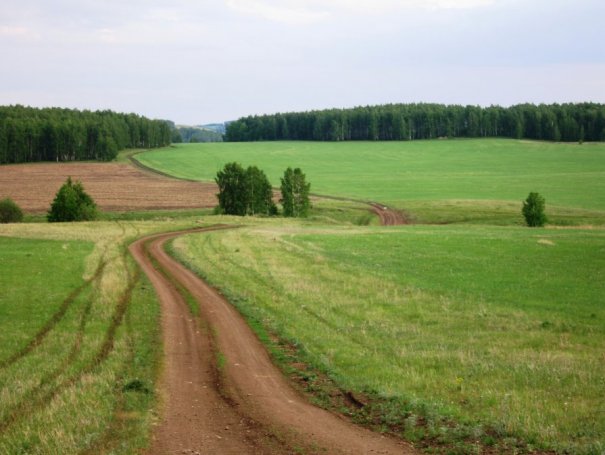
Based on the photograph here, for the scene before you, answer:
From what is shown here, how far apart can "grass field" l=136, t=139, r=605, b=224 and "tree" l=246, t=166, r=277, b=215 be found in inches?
859

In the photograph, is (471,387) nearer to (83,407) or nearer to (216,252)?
(83,407)

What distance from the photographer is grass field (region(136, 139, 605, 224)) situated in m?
92.6

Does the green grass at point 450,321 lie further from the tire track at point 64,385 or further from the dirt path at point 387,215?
the dirt path at point 387,215

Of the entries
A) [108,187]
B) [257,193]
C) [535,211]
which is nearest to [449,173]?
[257,193]

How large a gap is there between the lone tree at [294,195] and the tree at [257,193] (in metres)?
3.17

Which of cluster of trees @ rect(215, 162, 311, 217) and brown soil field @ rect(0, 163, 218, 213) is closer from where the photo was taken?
cluster of trees @ rect(215, 162, 311, 217)

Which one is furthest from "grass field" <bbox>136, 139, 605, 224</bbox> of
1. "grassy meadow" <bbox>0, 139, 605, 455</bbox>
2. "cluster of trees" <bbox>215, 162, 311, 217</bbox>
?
"grassy meadow" <bbox>0, 139, 605, 455</bbox>

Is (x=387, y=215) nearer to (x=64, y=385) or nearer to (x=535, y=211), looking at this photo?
(x=535, y=211)

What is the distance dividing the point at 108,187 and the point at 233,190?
145ft

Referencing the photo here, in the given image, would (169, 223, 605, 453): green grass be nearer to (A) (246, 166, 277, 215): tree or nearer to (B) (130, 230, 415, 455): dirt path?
(B) (130, 230, 415, 455): dirt path

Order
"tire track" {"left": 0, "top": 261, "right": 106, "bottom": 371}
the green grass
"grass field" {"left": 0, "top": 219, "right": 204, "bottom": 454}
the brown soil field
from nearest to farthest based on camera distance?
"grass field" {"left": 0, "top": 219, "right": 204, "bottom": 454}
the green grass
"tire track" {"left": 0, "top": 261, "right": 106, "bottom": 371}
the brown soil field

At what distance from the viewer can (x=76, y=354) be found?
19031mm

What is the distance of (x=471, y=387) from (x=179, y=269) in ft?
78.7

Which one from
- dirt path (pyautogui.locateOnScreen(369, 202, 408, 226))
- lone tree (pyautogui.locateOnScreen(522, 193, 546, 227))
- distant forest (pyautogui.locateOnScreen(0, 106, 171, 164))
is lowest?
dirt path (pyautogui.locateOnScreen(369, 202, 408, 226))
